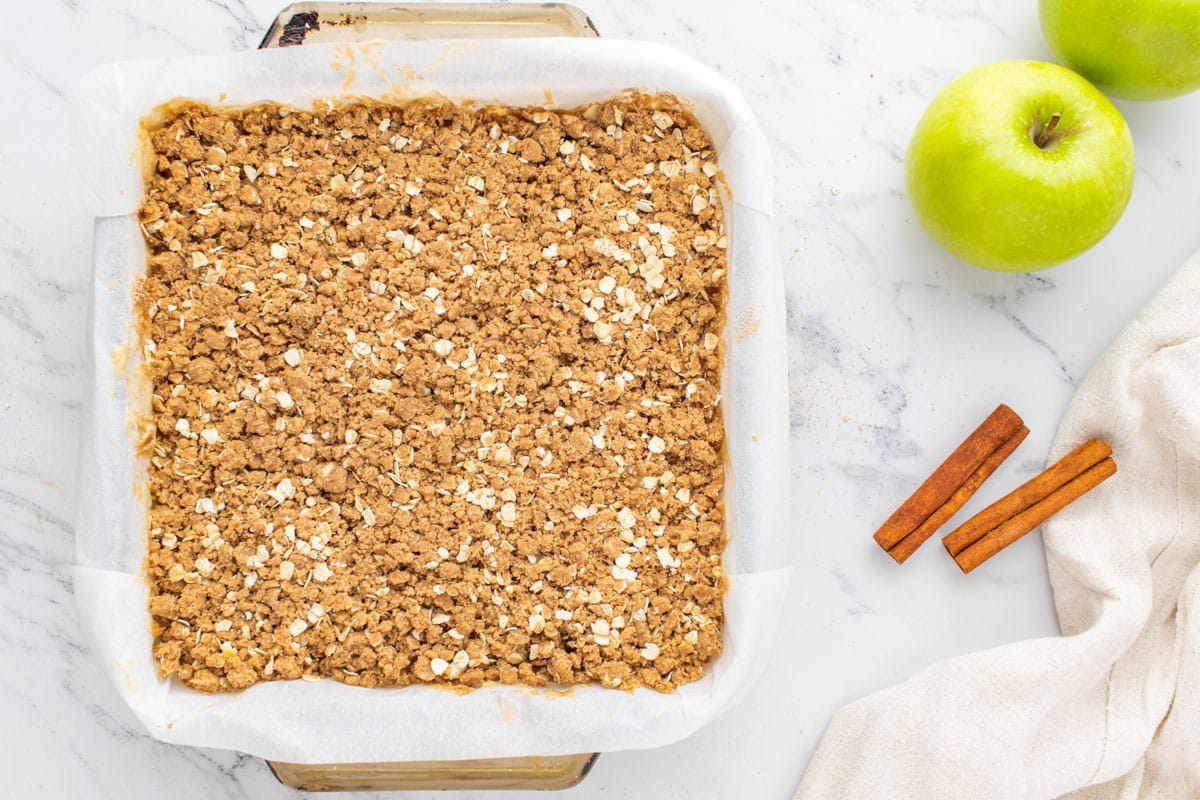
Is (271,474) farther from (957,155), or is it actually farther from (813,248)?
(957,155)

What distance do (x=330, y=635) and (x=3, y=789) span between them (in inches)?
26.1

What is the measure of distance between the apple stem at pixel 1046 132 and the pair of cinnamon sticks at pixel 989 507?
1.39ft

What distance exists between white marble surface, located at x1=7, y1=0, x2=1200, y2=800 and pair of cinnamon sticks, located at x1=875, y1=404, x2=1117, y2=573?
0.13 feet

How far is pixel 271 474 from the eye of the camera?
1.41m

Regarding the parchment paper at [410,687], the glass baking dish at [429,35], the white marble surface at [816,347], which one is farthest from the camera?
the white marble surface at [816,347]

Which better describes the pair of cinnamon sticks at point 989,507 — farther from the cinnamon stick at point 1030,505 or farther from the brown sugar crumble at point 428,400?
the brown sugar crumble at point 428,400

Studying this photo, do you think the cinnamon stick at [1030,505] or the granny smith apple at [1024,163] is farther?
the cinnamon stick at [1030,505]

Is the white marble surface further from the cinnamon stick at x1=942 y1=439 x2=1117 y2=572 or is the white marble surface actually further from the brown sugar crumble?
the brown sugar crumble

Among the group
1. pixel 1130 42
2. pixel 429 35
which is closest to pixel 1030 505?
pixel 1130 42

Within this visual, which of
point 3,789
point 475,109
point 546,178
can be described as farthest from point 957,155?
point 3,789

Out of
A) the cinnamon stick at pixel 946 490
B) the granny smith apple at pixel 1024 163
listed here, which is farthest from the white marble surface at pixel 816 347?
the granny smith apple at pixel 1024 163

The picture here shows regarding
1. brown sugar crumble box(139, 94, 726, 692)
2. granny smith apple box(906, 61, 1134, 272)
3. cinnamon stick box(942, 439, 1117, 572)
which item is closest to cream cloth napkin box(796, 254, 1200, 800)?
cinnamon stick box(942, 439, 1117, 572)

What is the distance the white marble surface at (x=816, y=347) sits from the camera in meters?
1.57

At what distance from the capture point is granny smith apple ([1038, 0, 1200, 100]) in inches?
55.4
